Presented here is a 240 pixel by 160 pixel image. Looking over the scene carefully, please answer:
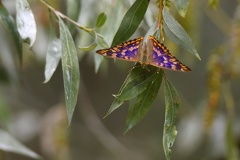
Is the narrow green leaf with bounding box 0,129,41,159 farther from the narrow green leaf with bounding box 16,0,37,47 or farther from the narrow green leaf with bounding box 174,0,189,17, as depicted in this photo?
the narrow green leaf with bounding box 174,0,189,17

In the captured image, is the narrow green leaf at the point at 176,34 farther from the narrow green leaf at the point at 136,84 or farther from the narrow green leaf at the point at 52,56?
the narrow green leaf at the point at 52,56

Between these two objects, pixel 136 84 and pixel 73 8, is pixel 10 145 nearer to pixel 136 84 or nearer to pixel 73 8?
pixel 73 8

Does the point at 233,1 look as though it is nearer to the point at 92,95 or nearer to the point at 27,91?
the point at 92,95

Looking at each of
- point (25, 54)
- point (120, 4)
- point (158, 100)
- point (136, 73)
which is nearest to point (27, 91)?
point (158, 100)

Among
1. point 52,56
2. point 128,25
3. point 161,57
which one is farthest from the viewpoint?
point 52,56

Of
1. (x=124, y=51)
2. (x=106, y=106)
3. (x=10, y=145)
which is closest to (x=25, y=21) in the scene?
(x=124, y=51)

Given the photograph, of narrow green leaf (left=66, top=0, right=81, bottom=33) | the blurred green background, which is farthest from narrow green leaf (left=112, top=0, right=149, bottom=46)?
the blurred green background

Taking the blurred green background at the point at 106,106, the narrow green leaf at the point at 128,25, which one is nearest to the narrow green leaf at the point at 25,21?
the narrow green leaf at the point at 128,25
